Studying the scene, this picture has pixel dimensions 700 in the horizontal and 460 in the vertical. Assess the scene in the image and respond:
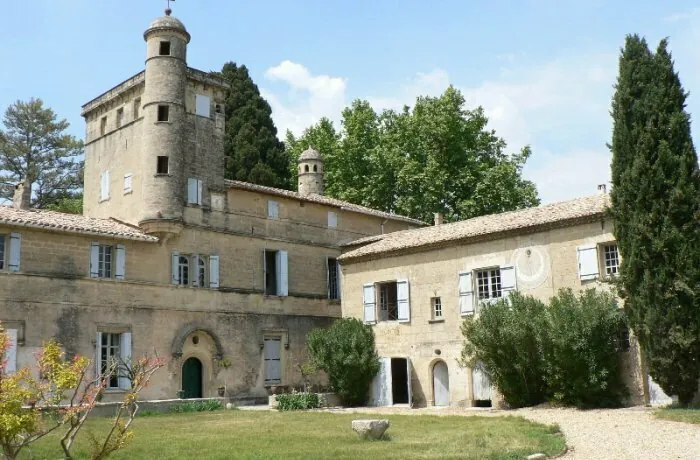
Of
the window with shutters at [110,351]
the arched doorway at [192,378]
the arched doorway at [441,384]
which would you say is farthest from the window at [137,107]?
the arched doorway at [441,384]

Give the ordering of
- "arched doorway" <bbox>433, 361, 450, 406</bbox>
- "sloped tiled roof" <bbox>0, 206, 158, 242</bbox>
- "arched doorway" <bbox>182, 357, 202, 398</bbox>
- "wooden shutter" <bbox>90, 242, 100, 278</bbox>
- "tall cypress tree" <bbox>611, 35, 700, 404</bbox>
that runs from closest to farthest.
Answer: "tall cypress tree" <bbox>611, 35, 700, 404</bbox>
"sloped tiled roof" <bbox>0, 206, 158, 242</bbox>
"wooden shutter" <bbox>90, 242, 100, 278</bbox>
"arched doorway" <bbox>433, 361, 450, 406</bbox>
"arched doorway" <bbox>182, 357, 202, 398</bbox>

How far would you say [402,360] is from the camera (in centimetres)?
2695

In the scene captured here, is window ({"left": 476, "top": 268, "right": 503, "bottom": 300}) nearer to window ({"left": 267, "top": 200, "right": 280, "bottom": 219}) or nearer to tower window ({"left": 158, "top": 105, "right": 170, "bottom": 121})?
window ({"left": 267, "top": 200, "right": 280, "bottom": 219})

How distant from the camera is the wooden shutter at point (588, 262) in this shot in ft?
70.3

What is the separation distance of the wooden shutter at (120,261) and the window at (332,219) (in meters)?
9.65

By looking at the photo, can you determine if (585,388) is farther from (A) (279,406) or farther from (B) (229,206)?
(B) (229,206)

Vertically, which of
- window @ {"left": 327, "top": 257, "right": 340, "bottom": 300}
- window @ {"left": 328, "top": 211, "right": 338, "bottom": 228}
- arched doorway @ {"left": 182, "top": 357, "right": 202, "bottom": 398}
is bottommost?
arched doorway @ {"left": 182, "top": 357, "right": 202, "bottom": 398}

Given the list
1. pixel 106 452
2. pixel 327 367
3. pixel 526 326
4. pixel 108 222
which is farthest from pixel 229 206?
pixel 106 452

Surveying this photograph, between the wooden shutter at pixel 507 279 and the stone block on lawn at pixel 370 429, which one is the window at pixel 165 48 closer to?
the wooden shutter at pixel 507 279

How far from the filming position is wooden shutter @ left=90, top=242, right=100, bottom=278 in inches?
947

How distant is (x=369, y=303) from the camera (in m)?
27.2

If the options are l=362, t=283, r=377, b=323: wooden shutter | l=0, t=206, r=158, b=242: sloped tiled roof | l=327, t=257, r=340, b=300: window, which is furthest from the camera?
l=327, t=257, r=340, b=300: window

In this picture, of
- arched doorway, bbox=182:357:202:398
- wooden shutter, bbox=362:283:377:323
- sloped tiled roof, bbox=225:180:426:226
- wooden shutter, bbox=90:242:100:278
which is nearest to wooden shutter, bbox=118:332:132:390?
wooden shutter, bbox=90:242:100:278

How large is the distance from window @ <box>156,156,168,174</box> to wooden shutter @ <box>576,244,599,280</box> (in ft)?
47.8
